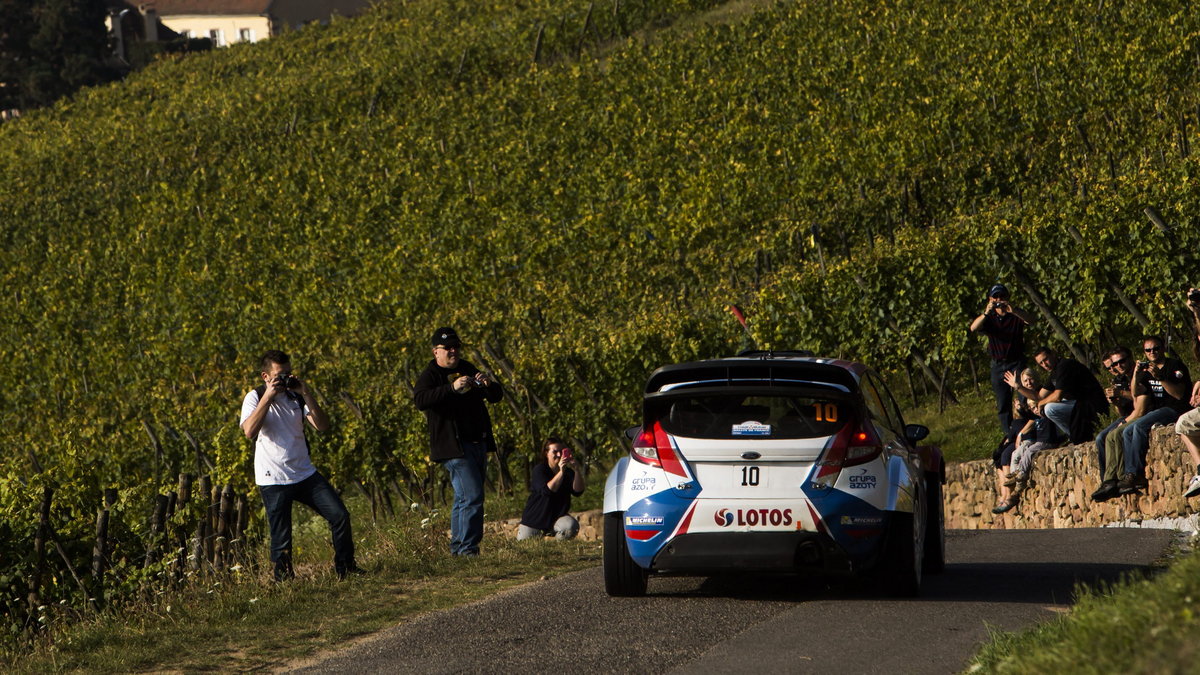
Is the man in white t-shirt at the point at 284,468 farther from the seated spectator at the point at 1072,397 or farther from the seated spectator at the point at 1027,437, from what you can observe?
the seated spectator at the point at 1027,437

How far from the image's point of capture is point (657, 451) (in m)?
8.45

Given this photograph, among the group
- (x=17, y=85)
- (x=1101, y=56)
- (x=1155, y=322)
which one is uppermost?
(x=17, y=85)

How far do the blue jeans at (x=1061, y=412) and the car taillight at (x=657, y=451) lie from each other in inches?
308

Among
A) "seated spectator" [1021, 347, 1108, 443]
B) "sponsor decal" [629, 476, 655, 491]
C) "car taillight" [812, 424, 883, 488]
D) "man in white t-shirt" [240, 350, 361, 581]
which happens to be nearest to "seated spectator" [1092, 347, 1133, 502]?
"seated spectator" [1021, 347, 1108, 443]

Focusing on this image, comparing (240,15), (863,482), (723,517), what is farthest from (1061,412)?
(240,15)

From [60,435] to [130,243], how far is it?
1251 cm

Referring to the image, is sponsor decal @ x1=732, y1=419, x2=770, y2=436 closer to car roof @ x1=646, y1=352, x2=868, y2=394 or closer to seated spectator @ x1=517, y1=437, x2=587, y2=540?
car roof @ x1=646, y1=352, x2=868, y2=394

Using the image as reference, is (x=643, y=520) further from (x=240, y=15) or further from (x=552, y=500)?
(x=240, y=15)

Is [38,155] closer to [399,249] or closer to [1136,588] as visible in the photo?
[399,249]

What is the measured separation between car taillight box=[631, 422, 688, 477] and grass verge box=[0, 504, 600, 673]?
162cm

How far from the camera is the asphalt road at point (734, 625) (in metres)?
6.80

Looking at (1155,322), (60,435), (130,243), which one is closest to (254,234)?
(130,243)

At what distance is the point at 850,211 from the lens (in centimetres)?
2844

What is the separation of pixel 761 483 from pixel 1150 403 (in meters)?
6.16
